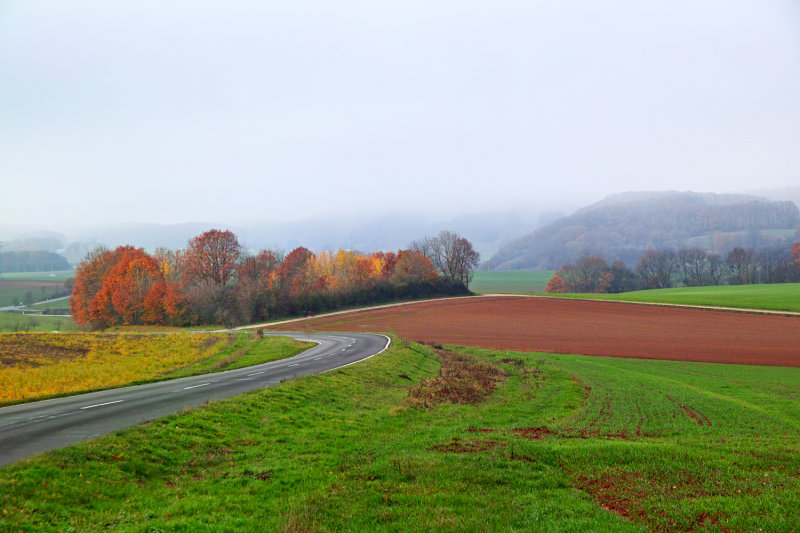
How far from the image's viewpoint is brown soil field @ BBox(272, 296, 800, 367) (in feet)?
144

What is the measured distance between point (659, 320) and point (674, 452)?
6257 cm

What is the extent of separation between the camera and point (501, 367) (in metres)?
33.7

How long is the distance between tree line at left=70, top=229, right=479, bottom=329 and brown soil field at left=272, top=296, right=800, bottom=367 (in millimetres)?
8443

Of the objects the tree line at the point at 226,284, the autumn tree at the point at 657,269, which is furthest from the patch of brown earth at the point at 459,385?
the autumn tree at the point at 657,269

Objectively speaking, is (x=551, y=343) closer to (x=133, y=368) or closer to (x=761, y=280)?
(x=133, y=368)

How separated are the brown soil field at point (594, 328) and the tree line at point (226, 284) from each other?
8443mm

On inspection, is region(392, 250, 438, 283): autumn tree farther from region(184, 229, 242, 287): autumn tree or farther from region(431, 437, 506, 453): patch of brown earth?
region(431, 437, 506, 453): patch of brown earth

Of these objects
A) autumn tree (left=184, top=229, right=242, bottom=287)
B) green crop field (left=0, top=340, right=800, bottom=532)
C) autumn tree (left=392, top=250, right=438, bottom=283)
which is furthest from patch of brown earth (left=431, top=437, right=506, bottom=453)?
autumn tree (left=392, top=250, right=438, bottom=283)

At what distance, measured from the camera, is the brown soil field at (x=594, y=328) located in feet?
Result: 144

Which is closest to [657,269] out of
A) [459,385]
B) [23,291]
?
[459,385]

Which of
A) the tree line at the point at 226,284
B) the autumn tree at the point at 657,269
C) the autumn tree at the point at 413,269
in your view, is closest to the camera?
the tree line at the point at 226,284

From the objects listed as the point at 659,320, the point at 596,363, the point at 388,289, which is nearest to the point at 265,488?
the point at 596,363

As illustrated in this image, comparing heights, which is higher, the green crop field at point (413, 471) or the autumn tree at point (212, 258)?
the autumn tree at point (212, 258)

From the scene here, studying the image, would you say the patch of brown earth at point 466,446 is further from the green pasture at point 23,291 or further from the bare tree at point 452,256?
the green pasture at point 23,291
